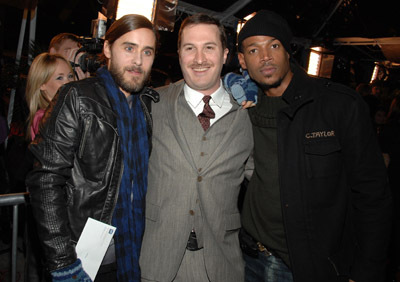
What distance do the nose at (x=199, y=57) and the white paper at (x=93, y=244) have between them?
1.36m

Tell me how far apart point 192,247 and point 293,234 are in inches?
28.0

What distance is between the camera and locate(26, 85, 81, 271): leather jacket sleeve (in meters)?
1.61

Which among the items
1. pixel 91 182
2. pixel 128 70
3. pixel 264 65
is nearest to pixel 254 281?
pixel 91 182

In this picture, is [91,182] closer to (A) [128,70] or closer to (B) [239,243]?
(A) [128,70]

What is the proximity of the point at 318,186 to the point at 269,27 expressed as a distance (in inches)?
47.3

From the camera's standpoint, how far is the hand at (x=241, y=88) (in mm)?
2260

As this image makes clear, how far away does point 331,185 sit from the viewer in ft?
6.28

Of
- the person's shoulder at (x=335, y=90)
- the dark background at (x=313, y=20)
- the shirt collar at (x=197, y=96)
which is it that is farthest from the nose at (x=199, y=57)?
the dark background at (x=313, y=20)

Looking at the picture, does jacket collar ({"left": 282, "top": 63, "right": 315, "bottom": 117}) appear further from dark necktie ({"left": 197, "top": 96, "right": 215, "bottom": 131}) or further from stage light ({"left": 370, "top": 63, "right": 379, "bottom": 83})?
stage light ({"left": 370, "top": 63, "right": 379, "bottom": 83})

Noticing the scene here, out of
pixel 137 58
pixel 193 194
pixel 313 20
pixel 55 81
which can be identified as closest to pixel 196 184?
pixel 193 194

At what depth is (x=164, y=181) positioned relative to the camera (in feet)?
6.78

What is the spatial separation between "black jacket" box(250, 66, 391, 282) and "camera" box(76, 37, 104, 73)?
1.66 m

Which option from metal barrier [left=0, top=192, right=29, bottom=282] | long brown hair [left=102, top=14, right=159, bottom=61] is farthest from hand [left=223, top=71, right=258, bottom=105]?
metal barrier [left=0, top=192, right=29, bottom=282]

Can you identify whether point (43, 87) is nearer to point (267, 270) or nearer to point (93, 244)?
point (93, 244)
